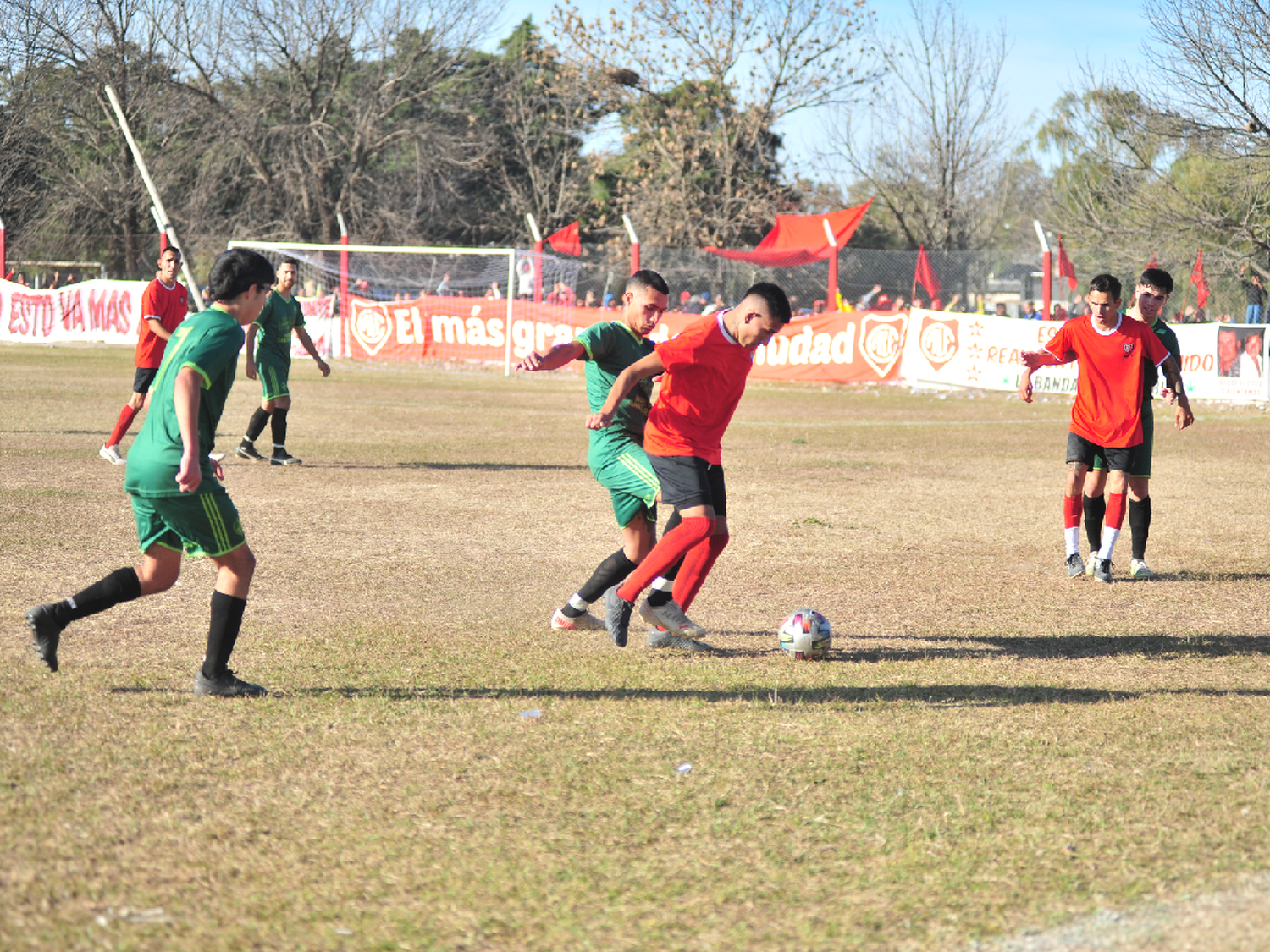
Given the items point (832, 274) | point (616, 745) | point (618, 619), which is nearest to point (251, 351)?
point (618, 619)

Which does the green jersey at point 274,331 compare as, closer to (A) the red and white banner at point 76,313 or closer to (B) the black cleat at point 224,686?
(B) the black cleat at point 224,686

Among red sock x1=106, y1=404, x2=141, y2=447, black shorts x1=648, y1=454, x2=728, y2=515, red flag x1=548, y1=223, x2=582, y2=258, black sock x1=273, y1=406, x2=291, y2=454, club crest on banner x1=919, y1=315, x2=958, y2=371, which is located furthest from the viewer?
red flag x1=548, y1=223, x2=582, y2=258

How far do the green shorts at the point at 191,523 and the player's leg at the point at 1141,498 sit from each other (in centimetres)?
580

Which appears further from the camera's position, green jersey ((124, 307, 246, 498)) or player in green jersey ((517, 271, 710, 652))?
player in green jersey ((517, 271, 710, 652))

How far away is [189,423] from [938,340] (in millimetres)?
20996

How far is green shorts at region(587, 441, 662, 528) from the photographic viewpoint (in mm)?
6203

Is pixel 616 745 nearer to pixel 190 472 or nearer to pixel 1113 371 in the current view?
pixel 190 472

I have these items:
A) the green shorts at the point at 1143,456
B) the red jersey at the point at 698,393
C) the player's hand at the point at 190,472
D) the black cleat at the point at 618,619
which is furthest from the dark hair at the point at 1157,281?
the player's hand at the point at 190,472

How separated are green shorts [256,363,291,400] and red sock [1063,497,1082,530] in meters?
7.77

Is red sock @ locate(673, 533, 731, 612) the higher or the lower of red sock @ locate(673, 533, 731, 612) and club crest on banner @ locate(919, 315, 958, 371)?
the lower

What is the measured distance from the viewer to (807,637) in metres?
5.95

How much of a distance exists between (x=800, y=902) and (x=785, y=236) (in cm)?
2803

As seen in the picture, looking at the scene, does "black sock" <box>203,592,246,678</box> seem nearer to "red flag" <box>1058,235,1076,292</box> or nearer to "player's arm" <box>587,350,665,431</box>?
"player's arm" <box>587,350,665,431</box>

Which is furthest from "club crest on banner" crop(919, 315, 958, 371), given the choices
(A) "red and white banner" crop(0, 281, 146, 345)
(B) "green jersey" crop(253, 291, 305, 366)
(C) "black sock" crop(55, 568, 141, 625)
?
(A) "red and white banner" crop(0, 281, 146, 345)
